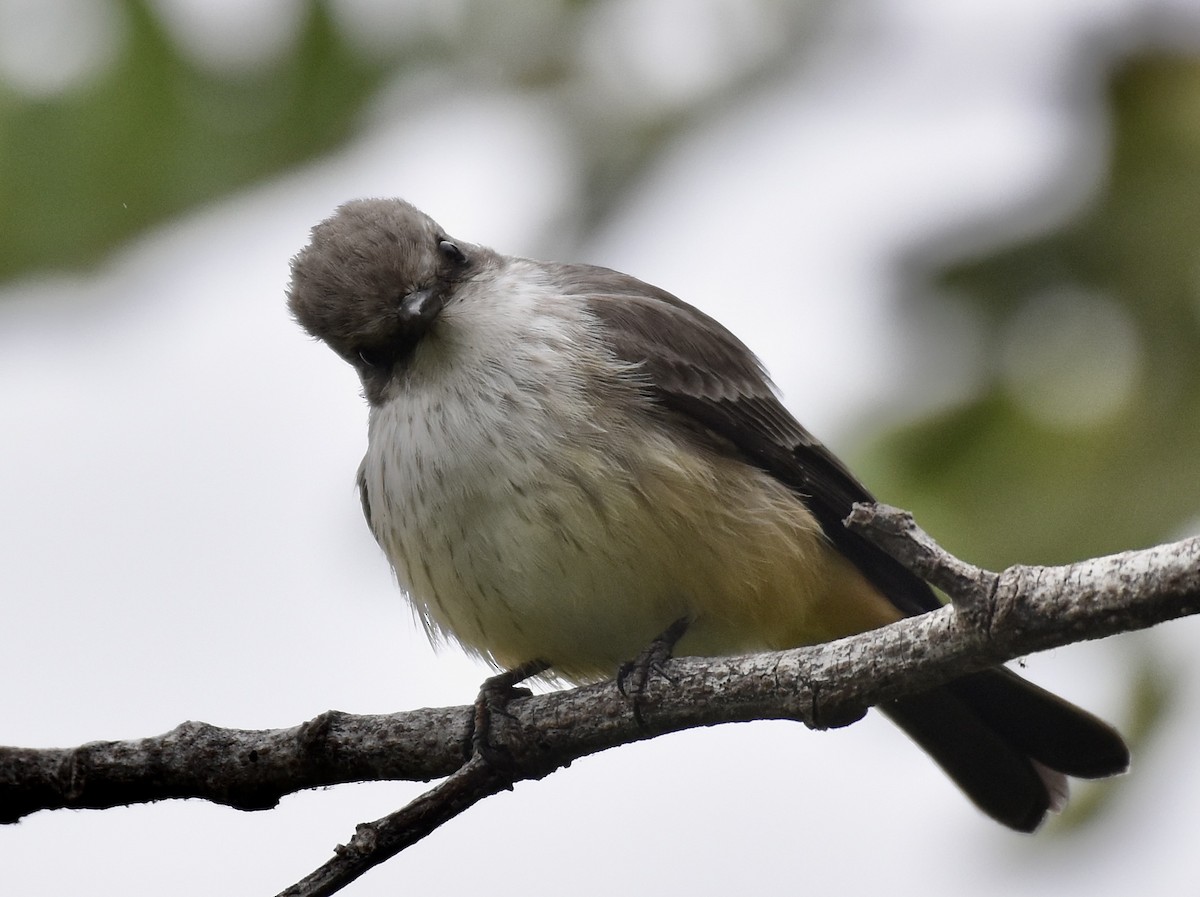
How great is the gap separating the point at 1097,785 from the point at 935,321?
69.6 inches

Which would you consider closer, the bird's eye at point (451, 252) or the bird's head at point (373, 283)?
the bird's head at point (373, 283)

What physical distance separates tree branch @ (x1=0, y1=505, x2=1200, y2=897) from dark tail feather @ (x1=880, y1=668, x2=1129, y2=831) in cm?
164

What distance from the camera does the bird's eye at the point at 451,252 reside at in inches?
213

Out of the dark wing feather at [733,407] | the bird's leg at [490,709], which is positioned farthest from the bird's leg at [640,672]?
the dark wing feather at [733,407]

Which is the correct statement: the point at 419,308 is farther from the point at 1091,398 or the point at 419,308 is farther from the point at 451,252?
the point at 1091,398

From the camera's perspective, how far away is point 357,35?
4770 mm

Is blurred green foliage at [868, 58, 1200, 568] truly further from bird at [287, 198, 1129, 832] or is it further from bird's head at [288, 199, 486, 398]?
bird's head at [288, 199, 486, 398]

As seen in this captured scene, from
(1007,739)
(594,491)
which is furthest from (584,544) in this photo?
(1007,739)

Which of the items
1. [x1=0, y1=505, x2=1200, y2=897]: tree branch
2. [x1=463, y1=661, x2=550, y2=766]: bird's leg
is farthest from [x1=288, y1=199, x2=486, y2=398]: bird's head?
[x1=0, y1=505, x2=1200, y2=897]: tree branch

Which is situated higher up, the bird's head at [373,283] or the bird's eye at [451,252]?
the bird's eye at [451,252]

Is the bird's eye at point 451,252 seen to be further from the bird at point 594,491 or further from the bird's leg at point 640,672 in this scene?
the bird's leg at point 640,672

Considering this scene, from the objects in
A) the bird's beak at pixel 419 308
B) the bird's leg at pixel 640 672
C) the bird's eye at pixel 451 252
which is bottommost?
the bird's leg at pixel 640 672

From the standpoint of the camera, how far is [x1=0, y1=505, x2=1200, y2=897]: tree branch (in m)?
3.03

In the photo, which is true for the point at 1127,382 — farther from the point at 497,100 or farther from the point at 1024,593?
the point at 497,100
